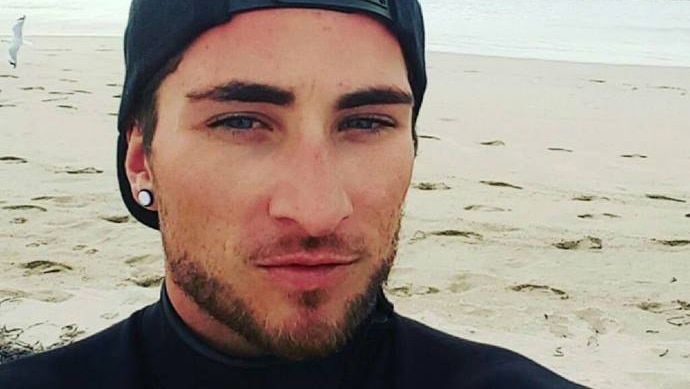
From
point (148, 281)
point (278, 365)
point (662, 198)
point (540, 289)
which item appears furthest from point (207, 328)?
point (662, 198)

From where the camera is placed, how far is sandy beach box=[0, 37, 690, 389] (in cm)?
432

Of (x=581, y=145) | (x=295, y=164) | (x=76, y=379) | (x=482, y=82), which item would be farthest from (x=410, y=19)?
(x=482, y=82)

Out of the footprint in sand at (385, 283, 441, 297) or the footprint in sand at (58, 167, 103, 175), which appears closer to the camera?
the footprint in sand at (385, 283, 441, 297)

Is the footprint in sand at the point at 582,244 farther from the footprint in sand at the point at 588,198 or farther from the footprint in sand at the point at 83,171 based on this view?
the footprint in sand at the point at 83,171

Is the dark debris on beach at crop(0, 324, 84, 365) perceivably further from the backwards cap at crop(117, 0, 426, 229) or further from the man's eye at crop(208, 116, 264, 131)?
the man's eye at crop(208, 116, 264, 131)

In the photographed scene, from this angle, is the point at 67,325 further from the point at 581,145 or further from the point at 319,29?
the point at 581,145

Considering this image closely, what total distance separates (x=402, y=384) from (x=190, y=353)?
16.6 inches

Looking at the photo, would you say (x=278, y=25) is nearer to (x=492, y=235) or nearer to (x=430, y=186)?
(x=492, y=235)

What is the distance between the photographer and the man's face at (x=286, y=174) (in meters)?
1.72

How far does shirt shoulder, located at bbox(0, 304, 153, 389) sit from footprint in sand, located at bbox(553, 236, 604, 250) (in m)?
3.96

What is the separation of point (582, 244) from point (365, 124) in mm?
4034

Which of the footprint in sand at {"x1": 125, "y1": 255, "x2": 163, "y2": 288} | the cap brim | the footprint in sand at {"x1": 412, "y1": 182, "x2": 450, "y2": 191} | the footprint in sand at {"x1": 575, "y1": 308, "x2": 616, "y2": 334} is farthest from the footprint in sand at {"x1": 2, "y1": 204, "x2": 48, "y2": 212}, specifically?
the cap brim

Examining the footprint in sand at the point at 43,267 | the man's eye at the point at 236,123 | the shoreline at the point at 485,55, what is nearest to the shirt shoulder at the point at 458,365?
the man's eye at the point at 236,123

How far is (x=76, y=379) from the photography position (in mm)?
1907
